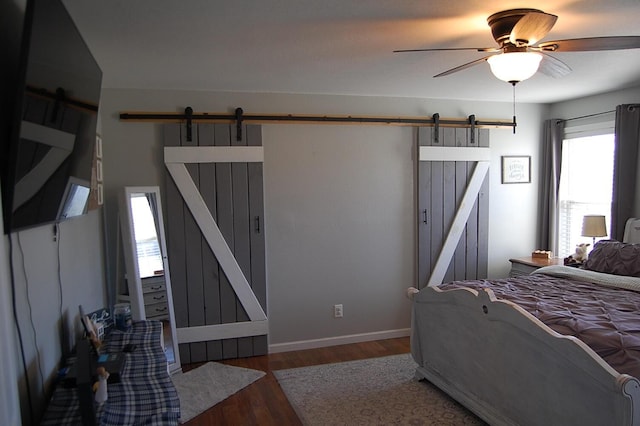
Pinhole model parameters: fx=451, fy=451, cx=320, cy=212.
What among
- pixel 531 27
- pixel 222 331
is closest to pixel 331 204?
pixel 222 331

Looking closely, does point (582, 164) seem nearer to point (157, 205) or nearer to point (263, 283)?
point (263, 283)

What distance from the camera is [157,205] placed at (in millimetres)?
3660

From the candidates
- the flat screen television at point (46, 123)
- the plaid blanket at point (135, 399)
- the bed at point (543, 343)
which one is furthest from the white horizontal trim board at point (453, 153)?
the flat screen television at point (46, 123)

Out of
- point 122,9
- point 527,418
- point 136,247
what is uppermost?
point 122,9

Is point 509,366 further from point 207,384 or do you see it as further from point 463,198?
point 463,198

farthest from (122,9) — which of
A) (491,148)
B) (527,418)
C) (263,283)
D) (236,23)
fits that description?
(491,148)

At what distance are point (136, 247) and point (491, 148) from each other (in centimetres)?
350

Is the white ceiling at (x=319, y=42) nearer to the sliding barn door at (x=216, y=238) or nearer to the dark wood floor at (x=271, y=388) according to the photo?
the sliding barn door at (x=216, y=238)

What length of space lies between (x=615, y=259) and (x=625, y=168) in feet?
3.13

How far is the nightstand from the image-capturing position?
4.30 m

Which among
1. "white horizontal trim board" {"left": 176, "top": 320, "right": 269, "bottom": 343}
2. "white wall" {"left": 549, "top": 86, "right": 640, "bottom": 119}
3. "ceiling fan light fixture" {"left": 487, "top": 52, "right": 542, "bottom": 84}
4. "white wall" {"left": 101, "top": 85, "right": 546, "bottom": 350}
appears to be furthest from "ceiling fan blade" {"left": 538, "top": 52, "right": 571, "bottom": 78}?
"white horizontal trim board" {"left": 176, "top": 320, "right": 269, "bottom": 343}

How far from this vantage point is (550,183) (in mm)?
4684

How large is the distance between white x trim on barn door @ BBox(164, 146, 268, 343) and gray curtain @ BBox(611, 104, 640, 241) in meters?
3.11

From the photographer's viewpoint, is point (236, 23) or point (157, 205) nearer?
point (236, 23)
